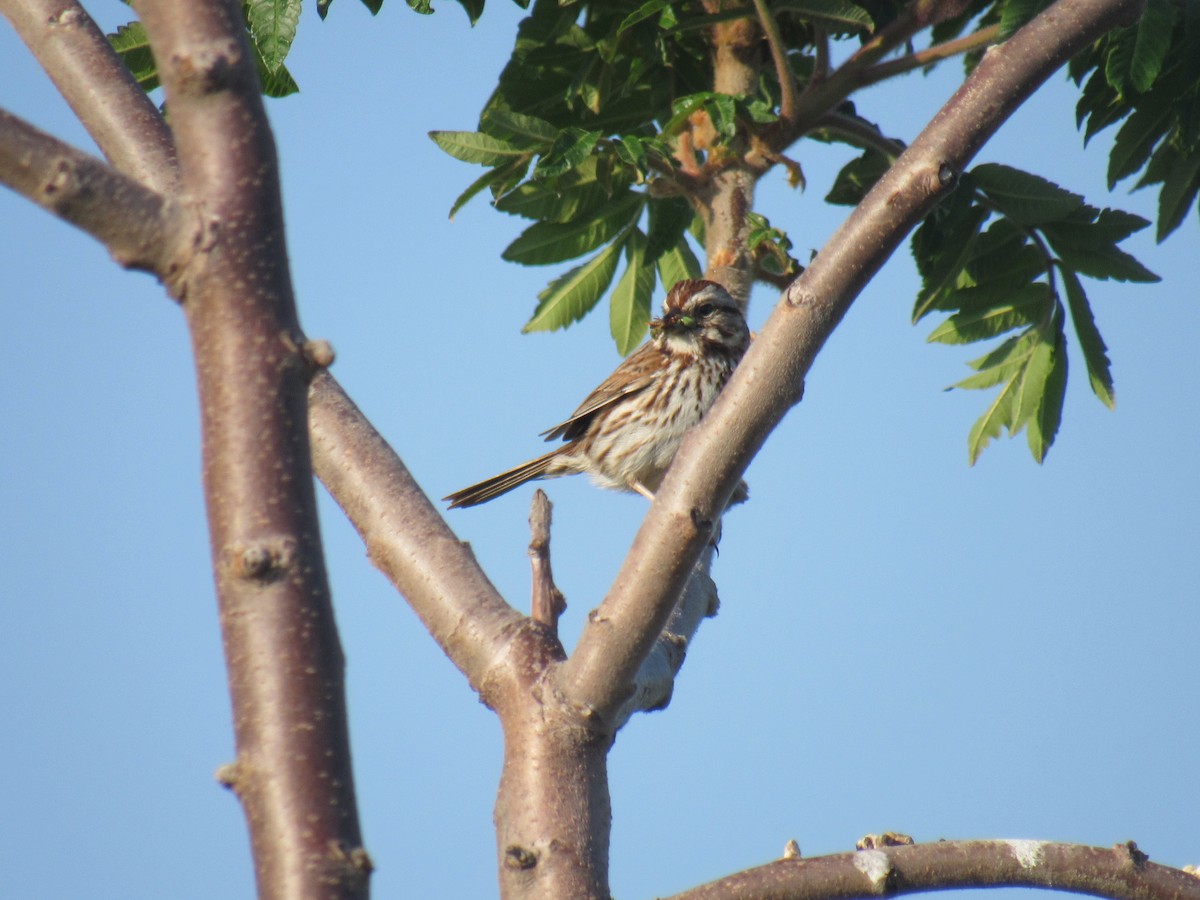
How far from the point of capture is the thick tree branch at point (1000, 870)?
97.4 inches

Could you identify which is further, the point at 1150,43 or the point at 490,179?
the point at 490,179

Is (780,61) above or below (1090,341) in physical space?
above

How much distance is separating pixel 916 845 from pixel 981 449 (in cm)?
219

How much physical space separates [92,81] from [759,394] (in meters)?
1.61

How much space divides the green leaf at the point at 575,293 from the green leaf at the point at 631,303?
2.7 inches

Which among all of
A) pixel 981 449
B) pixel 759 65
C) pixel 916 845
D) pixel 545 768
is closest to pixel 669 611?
pixel 545 768

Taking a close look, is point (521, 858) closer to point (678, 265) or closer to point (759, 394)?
point (759, 394)

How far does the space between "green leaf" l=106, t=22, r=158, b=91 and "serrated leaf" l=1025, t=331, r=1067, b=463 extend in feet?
9.68

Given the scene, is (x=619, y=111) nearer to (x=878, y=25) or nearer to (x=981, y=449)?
(x=878, y=25)

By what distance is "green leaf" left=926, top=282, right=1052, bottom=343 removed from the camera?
437 cm

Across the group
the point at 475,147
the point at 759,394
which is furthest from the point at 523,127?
the point at 759,394

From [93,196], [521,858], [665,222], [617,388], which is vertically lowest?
[521,858]

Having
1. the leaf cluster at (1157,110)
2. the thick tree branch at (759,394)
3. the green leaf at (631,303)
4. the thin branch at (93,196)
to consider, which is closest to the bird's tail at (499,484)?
the green leaf at (631,303)

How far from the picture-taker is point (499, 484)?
7047 mm
